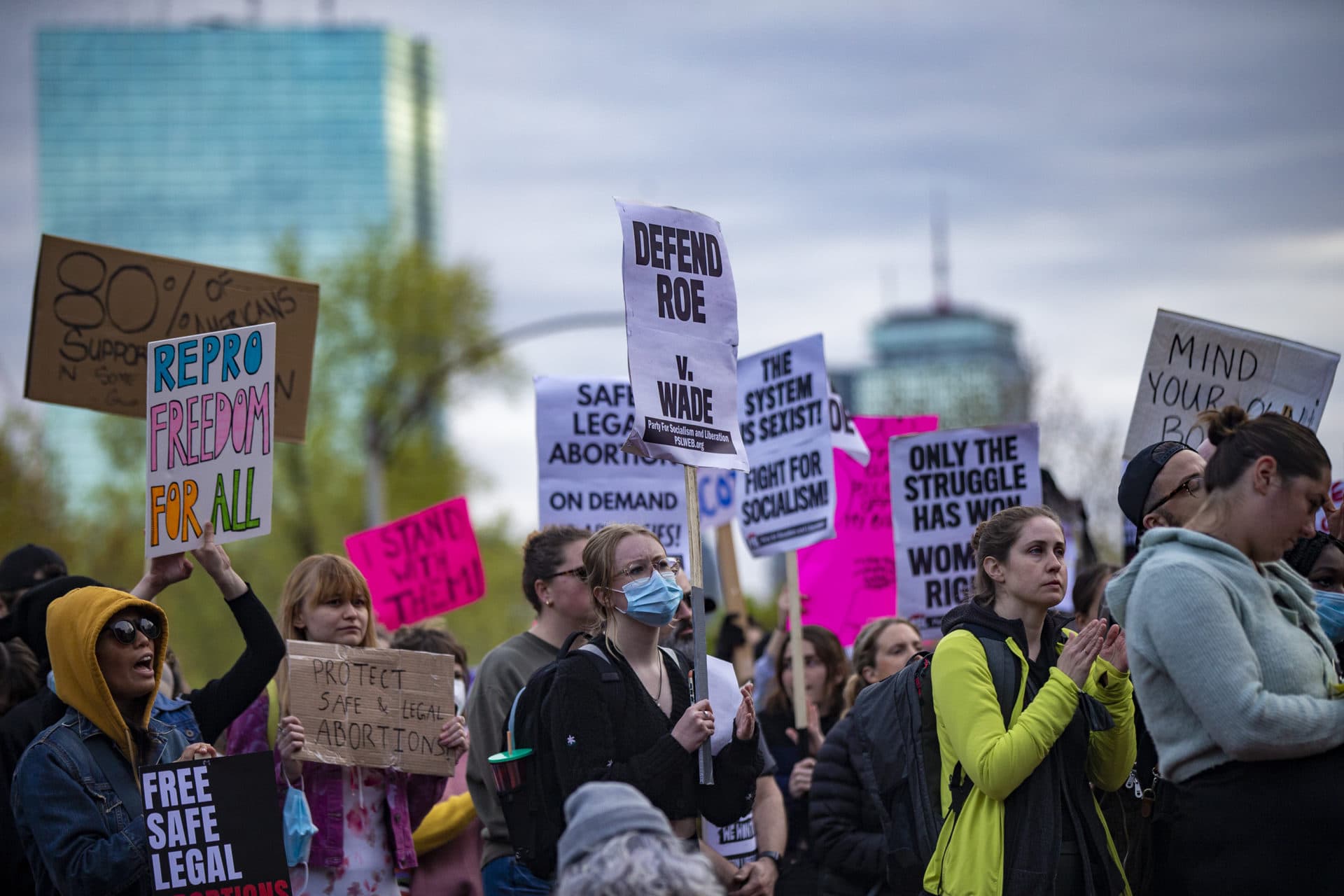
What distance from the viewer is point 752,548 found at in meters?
8.72

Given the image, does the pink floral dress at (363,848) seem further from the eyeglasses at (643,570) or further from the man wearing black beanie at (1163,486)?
the man wearing black beanie at (1163,486)

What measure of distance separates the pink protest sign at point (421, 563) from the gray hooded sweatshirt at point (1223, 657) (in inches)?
239

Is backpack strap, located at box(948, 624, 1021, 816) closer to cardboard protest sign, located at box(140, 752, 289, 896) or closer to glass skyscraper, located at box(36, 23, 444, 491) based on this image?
cardboard protest sign, located at box(140, 752, 289, 896)

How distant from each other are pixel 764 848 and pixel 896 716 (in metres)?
0.78

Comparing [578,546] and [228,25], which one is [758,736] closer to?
[578,546]

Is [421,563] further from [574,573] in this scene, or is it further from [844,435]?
[574,573]

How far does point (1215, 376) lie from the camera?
7.67m

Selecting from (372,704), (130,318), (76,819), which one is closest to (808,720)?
(372,704)

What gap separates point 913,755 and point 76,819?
2.69 m

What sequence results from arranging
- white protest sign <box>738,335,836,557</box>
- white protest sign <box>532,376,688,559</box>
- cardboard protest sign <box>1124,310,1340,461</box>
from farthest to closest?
white protest sign <box>532,376,688,559</box>
white protest sign <box>738,335,836,557</box>
cardboard protest sign <box>1124,310,1340,461</box>

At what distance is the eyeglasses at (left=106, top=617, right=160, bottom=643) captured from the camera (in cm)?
518

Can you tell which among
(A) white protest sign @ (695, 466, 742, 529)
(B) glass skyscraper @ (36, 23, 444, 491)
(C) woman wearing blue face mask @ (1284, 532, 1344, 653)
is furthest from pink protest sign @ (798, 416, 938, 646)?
(B) glass skyscraper @ (36, 23, 444, 491)

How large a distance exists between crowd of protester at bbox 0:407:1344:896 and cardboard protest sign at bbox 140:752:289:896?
0.37 ft

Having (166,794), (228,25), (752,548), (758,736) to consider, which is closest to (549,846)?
(758,736)
